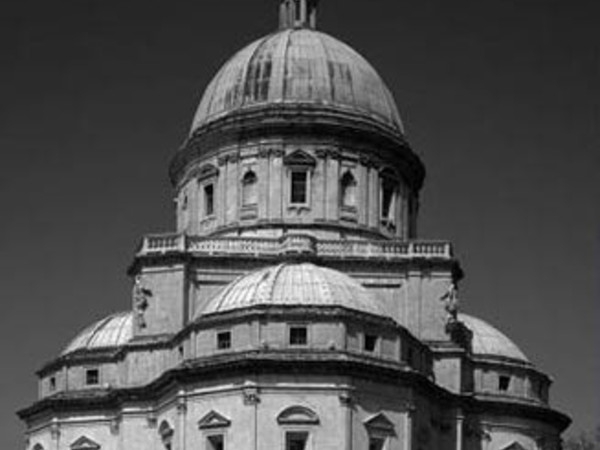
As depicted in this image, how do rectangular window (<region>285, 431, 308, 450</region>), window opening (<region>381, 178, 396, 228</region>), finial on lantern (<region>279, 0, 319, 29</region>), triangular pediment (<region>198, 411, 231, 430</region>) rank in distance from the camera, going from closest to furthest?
1. rectangular window (<region>285, 431, 308, 450</region>)
2. triangular pediment (<region>198, 411, 231, 430</region>)
3. window opening (<region>381, 178, 396, 228</region>)
4. finial on lantern (<region>279, 0, 319, 29</region>)

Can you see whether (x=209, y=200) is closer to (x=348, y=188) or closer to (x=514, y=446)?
(x=348, y=188)

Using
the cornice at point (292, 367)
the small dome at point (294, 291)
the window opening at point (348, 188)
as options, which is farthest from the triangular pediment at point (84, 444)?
the window opening at point (348, 188)

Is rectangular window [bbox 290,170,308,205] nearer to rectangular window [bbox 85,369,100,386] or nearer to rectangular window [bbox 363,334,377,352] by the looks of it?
rectangular window [bbox 85,369,100,386]

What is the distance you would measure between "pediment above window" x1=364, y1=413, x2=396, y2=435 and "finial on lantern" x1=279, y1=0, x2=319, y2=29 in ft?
95.4

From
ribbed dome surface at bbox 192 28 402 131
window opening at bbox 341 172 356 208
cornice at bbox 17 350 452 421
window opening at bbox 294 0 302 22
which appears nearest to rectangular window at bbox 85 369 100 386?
cornice at bbox 17 350 452 421

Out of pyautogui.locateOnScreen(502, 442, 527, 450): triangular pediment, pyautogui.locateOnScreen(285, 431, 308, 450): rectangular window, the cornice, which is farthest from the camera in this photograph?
pyautogui.locateOnScreen(502, 442, 527, 450): triangular pediment

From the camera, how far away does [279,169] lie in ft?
283

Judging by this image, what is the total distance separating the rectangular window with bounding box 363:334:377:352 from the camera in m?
73.8

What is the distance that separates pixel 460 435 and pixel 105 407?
16976mm

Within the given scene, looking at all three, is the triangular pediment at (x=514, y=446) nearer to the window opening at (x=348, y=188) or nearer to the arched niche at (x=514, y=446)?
the arched niche at (x=514, y=446)

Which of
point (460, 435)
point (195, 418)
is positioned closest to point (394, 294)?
point (460, 435)

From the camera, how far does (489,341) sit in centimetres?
8819

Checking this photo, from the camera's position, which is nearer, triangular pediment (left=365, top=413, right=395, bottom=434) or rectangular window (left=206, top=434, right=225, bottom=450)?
triangular pediment (left=365, top=413, right=395, bottom=434)

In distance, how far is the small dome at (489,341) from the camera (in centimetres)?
8750
